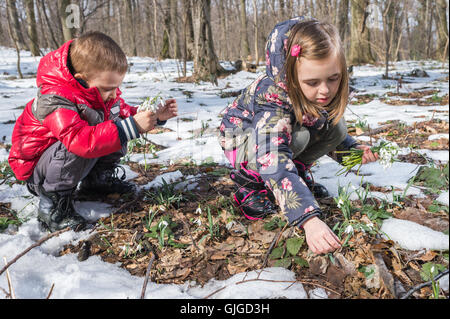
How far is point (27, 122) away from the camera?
2008 millimetres

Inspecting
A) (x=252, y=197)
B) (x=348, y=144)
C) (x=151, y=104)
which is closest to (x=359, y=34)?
(x=348, y=144)

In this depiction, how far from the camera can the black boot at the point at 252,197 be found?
6.75 ft

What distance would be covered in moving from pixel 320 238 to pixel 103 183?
1.74 metres

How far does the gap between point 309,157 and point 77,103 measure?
5.21ft

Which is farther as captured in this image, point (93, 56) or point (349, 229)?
point (93, 56)

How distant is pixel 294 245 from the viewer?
164 centimetres

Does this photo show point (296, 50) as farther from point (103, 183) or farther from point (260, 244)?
point (103, 183)

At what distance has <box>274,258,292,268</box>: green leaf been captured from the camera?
1573 mm

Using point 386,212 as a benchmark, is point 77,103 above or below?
above

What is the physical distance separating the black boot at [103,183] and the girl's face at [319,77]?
1.56m

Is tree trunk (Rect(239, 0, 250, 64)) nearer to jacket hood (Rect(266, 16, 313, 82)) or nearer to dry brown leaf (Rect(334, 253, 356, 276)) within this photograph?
jacket hood (Rect(266, 16, 313, 82))

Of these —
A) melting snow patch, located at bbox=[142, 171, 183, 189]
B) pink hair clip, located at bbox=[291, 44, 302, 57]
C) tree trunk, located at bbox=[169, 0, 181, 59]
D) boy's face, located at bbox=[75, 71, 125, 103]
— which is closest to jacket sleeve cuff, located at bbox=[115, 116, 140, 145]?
boy's face, located at bbox=[75, 71, 125, 103]
